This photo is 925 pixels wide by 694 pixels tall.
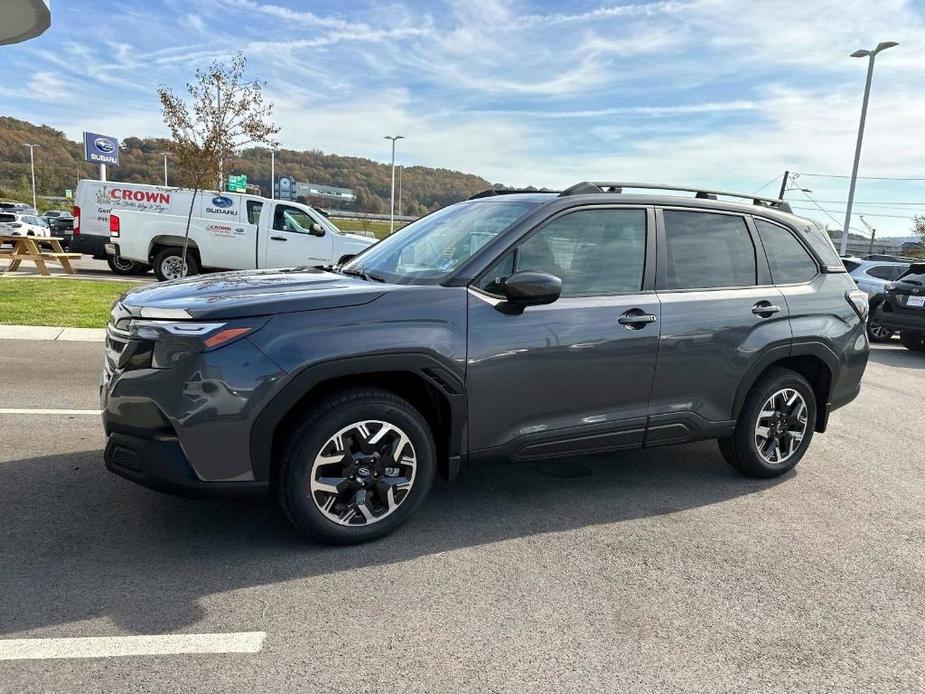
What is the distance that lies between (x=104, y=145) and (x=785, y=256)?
1447 inches

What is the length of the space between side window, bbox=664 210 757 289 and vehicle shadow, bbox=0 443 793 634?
1.33m

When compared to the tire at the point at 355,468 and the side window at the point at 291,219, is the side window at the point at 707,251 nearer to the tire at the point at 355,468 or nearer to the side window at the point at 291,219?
the tire at the point at 355,468

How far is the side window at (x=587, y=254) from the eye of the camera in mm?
3758

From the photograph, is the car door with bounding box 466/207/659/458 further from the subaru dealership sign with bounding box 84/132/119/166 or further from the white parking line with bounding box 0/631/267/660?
the subaru dealership sign with bounding box 84/132/119/166

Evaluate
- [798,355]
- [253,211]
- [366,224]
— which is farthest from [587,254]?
[366,224]

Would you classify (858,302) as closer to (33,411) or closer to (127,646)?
(127,646)

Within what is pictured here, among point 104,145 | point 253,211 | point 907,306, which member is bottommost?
point 907,306

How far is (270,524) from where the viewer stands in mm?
3688

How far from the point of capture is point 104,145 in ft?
113

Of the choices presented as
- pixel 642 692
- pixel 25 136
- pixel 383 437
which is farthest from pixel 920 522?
pixel 25 136

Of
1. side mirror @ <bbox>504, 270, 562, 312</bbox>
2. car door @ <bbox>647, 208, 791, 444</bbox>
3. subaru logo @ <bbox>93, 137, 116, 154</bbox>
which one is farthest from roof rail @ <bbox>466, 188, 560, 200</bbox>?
subaru logo @ <bbox>93, 137, 116, 154</bbox>

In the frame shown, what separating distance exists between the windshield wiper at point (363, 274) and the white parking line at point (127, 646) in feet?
6.33

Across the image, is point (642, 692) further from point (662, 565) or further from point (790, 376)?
point (790, 376)

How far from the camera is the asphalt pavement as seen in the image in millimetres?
2547
